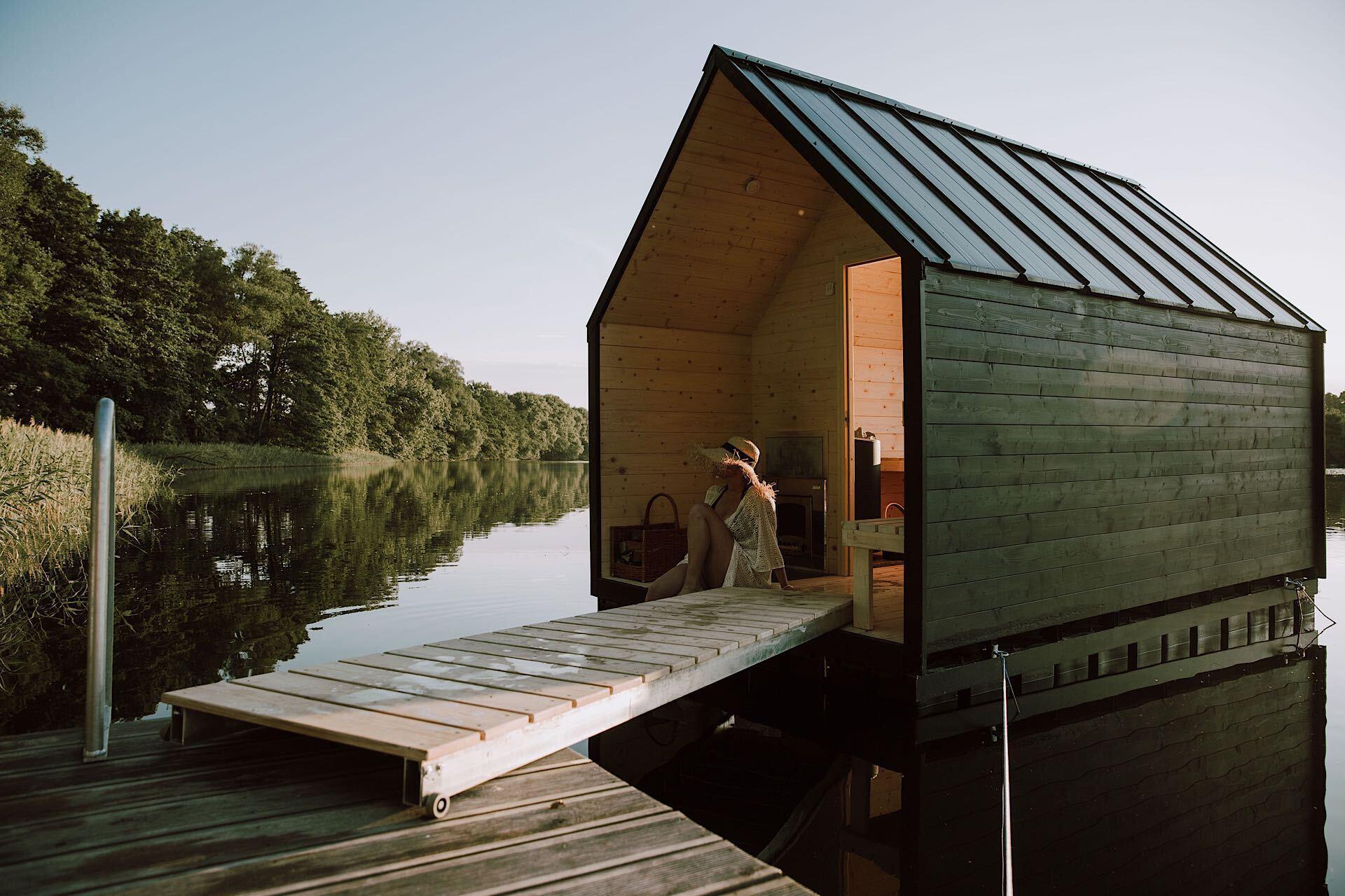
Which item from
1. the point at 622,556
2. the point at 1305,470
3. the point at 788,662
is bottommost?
the point at 788,662

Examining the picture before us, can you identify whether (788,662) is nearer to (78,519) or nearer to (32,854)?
(32,854)

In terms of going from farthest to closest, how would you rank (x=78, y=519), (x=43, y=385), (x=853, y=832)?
(x=43, y=385), (x=78, y=519), (x=853, y=832)

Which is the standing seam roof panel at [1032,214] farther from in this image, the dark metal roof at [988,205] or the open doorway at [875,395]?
the open doorway at [875,395]

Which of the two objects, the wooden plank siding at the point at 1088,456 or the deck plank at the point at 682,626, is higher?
the wooden plank siding at the point at 1088,456

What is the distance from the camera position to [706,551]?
616 centimetres

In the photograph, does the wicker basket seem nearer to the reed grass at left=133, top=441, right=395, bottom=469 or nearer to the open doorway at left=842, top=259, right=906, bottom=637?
the open doorway at left=842, top=259, right=906, bottom=637

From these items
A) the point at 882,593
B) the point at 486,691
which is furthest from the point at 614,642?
the point at 882,593

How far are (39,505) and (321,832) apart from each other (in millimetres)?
7565

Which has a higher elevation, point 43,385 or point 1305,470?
point 43,385

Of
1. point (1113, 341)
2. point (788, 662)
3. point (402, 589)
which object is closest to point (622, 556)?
point (788, 662)

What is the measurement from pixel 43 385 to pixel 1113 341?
30.6 meters

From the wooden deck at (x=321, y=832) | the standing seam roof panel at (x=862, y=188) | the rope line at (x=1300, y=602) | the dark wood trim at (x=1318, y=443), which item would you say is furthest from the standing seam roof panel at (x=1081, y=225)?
the wooden deck at (x=321, y=832)

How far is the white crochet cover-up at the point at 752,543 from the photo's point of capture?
19.6 ft

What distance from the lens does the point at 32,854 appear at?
2.36 meters
